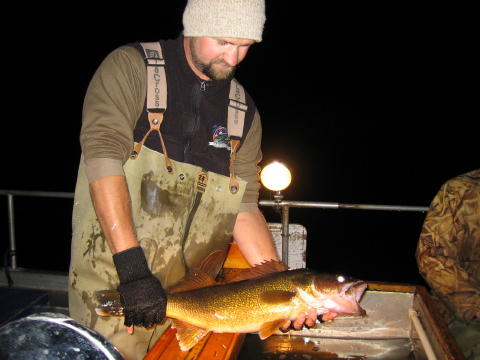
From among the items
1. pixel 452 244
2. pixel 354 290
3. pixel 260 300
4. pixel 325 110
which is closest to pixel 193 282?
pixel 260 300

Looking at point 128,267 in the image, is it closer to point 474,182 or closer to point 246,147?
point 246,147

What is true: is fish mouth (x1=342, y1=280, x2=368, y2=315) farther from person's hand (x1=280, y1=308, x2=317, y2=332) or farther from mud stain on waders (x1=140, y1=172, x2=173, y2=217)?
mud stain on waders (x1=140, y1=172, x2=173, y2=217)

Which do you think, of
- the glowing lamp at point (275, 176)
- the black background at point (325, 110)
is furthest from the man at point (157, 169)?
the black background at point (325, 110)

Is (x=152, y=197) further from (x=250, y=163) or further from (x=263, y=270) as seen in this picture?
(x=263, y=270)

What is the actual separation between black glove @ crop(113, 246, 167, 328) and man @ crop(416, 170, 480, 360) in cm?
253

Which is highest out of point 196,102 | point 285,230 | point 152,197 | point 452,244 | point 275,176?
point 196,102

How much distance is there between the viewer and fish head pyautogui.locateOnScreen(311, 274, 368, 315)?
8.72 feet

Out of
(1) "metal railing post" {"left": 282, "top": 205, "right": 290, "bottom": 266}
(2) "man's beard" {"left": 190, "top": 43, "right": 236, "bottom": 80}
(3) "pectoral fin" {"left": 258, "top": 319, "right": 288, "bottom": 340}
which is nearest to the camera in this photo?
(2) "man's beard" {"left": 190, "top": 43, "right": 236, "bottom": 80}

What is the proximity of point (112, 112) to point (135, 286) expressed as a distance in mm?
1005

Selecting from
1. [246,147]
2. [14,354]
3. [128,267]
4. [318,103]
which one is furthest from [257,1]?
[318,103]

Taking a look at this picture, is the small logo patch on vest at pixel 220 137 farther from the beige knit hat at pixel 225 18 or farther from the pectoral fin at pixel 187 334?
the pectoral fin at pixel 187 334

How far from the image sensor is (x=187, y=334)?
2.44 m

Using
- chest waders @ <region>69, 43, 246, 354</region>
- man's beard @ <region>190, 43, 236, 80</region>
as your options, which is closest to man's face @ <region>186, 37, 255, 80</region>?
man's beard @ <region>190, 43, 236, 80</region>

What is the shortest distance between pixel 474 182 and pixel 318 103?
72.2 metres
